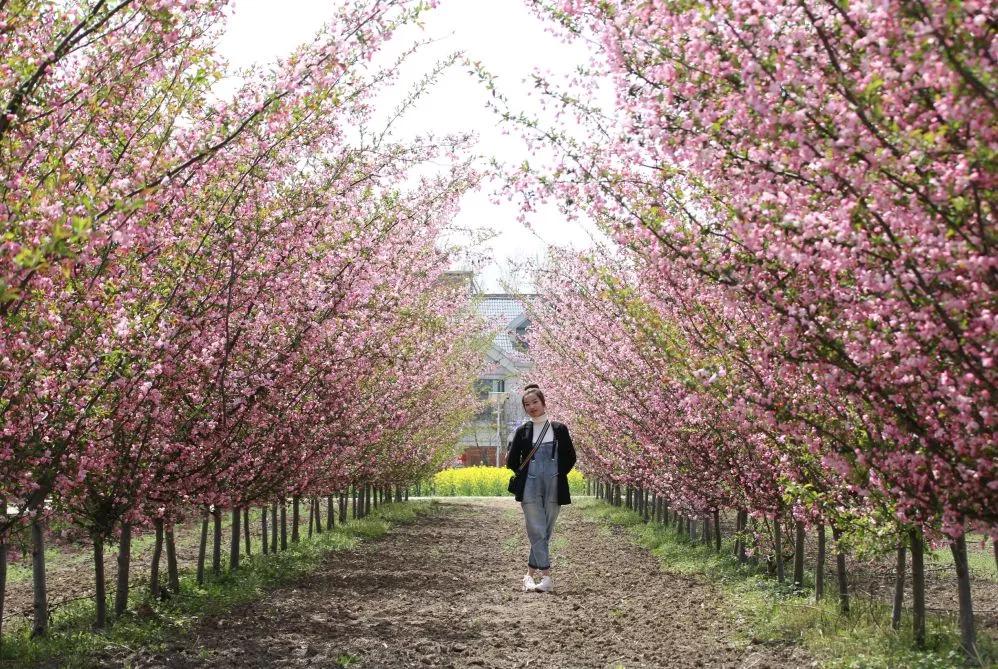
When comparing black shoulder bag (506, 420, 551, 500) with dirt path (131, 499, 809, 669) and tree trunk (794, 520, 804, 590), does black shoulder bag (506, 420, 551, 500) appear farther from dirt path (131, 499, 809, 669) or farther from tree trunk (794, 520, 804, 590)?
tree trunk (794, 520, 804, 590)

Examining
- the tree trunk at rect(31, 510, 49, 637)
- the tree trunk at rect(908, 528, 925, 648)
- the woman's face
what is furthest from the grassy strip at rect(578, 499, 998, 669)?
the tree trunk at rect(31, 510, 49, 637)

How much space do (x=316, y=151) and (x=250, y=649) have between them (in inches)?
156

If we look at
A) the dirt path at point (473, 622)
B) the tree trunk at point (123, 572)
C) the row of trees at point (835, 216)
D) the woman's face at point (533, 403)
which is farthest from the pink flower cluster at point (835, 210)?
the tree trunk at point (123, 572)

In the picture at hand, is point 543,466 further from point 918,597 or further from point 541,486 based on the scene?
point 918,597

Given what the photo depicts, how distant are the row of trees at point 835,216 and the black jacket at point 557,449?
286cm

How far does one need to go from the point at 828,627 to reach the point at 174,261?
19.4 feet

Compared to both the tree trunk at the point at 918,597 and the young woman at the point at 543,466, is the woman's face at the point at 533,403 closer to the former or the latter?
the young woman at the point at 543,466

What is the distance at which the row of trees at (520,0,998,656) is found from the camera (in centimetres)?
398

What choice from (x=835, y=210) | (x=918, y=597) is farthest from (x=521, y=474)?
(x=835, y=210)

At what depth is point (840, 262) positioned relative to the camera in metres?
4.63

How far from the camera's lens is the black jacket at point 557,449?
10719 mm

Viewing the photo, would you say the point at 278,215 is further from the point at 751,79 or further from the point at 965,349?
the point at 965,349

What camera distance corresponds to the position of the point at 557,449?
10727 millimetres

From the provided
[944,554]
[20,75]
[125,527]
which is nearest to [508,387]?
[944,554]
